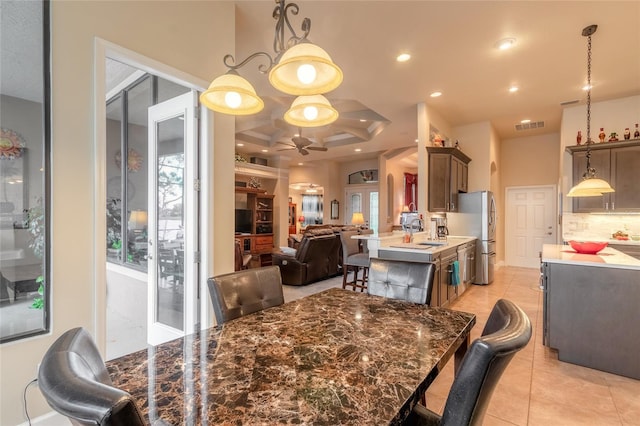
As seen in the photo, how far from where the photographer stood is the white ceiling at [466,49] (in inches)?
112

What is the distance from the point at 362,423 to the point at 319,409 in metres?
0.12

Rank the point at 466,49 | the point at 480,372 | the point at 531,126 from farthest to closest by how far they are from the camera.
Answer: the point at 531,126, the point at 466,49, the point at 480,372

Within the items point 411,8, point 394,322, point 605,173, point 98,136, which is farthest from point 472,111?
point 98,136

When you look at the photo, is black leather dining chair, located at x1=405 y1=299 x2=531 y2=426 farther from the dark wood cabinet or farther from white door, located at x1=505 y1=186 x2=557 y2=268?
the dark wood cabinet

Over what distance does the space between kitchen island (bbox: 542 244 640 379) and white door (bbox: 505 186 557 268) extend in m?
4.84

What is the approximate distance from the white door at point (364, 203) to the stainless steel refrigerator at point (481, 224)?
4484mm

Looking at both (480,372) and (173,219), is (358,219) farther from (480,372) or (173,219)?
(480,372)

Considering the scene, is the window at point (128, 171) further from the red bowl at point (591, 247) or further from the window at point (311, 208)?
the window at point (311, 208)

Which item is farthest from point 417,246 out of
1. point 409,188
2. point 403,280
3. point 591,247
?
point 409,188

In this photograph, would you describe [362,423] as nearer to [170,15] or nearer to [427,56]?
[170,15]

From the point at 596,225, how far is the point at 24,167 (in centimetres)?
729

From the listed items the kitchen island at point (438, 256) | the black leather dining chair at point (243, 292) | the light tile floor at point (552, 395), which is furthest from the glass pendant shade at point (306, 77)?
the kitchen island at point (438, 256)

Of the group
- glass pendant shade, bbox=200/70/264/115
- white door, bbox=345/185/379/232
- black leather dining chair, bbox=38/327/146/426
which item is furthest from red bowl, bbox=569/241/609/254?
white door, bbox=345/185/379/232

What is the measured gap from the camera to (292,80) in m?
1.52
